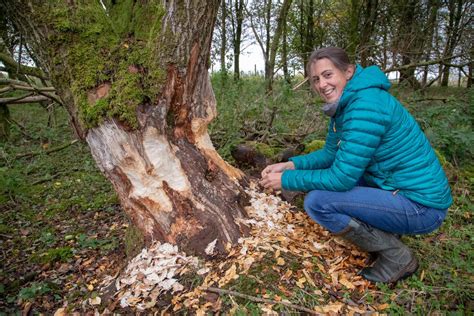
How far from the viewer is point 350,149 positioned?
196cm

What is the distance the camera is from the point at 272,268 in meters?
2.22

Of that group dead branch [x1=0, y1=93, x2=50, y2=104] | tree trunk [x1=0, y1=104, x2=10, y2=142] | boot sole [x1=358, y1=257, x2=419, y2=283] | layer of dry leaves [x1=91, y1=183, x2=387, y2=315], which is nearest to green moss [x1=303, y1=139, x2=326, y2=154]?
layer of dry leaves [x1=91, y1=183, x2=387, y2=315]

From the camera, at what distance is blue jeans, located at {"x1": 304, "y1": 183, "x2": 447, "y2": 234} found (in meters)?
2.11

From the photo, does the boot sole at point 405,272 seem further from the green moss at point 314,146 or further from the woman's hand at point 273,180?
the green moss at point 314,146

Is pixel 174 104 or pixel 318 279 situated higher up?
pixel 174 104

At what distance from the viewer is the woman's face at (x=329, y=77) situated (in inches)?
85.5

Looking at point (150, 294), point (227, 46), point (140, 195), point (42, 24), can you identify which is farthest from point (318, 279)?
point (227, 46)

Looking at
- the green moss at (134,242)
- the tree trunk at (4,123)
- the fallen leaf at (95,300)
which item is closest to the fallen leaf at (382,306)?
the green moss at (134,242)

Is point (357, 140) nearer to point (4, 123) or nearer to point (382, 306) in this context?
point (382, 306)

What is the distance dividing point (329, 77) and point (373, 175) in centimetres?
74

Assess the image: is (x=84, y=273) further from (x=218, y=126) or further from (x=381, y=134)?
(x=218, y=126)

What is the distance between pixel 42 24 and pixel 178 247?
1.75m

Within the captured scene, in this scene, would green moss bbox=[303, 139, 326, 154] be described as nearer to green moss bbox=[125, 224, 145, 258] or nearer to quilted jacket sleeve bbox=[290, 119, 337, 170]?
quilted jacket sleeve bbox=[290, 119, 337, 170]

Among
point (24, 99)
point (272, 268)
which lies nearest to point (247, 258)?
point (272, 268)
